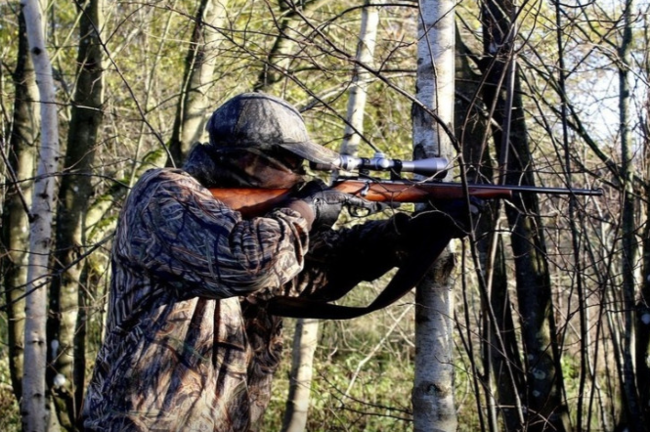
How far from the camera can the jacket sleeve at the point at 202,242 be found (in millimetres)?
3131

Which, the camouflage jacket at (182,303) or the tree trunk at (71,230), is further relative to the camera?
the tree trunk at (71,230)

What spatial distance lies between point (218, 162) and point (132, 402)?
0.98 m

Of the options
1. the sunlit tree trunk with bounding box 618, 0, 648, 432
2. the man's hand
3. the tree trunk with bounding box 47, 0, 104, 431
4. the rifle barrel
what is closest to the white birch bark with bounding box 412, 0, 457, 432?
the rifle barrel

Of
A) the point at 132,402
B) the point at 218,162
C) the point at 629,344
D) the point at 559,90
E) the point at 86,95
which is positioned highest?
the point at 86,95

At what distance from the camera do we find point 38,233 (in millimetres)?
6520

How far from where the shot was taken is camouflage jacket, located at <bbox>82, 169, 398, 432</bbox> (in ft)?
10.3

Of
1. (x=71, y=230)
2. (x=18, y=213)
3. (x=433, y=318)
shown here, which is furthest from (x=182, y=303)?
(x=18, y=213)

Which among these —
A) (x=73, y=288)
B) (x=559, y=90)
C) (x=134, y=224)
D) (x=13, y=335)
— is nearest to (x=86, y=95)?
(x=73, y=288)

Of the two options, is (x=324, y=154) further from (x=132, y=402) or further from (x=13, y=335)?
(x=13, y=335)

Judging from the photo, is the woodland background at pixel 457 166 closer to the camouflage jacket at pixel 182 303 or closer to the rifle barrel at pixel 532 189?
the rifle barrel at pixel 532 189

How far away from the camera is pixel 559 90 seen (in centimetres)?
499

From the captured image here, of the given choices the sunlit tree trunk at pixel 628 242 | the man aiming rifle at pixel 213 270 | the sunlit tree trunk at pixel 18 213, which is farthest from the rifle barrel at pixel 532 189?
the sunlit tree trunk at pixel 18 213

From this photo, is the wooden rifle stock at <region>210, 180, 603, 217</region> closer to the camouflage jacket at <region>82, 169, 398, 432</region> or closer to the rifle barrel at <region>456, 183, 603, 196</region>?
the rifle barrel at <region>456, 183, 603, 196</region>

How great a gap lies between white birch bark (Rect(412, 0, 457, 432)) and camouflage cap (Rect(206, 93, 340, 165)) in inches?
21.3
